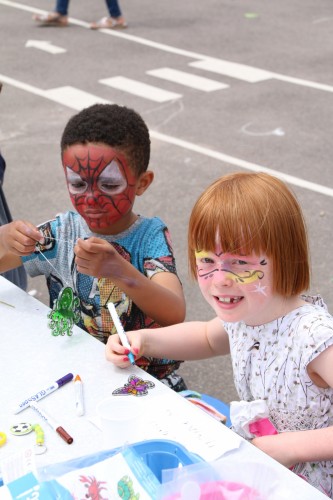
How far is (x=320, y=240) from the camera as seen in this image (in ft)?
14.4

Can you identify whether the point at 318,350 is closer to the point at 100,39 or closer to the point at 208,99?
the point at 208,99

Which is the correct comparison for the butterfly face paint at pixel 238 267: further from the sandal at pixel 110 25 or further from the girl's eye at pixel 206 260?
the sandal at pixel 110 25

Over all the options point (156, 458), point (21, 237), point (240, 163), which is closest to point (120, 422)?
point (156, 458)

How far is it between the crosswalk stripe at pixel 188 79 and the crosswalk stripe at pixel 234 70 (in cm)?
26

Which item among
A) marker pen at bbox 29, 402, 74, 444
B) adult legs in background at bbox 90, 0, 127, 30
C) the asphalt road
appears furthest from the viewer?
adult legs in background at bbox 90, 0, 127, 30

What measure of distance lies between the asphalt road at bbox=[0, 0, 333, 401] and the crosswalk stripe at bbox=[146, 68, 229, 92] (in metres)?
0.02

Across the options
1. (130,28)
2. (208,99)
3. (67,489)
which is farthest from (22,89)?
(67,489)

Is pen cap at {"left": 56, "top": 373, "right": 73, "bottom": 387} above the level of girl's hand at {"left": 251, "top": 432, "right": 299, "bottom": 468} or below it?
above

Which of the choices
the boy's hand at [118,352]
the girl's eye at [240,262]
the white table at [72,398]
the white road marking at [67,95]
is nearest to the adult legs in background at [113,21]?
the white road marking at [67,95]

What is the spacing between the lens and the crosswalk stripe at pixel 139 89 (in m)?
6.90

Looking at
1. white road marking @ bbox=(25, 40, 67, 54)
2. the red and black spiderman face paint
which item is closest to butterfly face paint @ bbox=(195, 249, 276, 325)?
the red and black spiderman face paint

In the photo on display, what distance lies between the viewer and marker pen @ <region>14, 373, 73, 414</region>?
165cm

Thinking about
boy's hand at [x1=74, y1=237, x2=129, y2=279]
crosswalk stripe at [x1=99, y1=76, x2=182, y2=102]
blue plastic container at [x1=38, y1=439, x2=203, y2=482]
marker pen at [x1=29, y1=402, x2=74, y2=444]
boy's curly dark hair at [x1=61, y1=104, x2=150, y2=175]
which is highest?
boy's curly dark hair at [x1=61, y1=104, x2=150, y2=175]

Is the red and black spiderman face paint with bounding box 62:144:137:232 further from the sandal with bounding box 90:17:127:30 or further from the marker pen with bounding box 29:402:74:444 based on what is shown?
the sandal with bounding box 90:17:127:30
